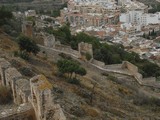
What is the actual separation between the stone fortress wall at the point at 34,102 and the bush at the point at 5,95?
19 cm

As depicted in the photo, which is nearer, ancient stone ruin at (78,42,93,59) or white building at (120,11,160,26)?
ancient stone ruin at (78,42,93,59)

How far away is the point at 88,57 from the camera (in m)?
18.7

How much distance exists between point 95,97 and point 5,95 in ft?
13.6

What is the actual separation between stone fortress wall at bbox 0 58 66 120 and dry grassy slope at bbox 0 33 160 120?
1013 mm

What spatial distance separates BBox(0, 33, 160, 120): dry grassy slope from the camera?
8812mm

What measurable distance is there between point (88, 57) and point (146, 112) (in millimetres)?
7458

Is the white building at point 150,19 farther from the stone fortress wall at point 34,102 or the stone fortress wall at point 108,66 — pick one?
the stone fortress wall at point 34,102

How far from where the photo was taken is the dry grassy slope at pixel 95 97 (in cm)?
881

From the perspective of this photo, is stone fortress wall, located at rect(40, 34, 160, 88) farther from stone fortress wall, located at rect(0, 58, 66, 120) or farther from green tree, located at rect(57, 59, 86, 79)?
stone fortress wall, located at rect(0, 58, 66, 120)

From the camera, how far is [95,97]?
36.7ft

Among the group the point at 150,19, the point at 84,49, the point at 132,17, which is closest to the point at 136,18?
the point at 132,17

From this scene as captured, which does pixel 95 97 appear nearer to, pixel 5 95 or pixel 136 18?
pixel 5 95

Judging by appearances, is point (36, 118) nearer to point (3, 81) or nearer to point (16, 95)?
point (16, 95)

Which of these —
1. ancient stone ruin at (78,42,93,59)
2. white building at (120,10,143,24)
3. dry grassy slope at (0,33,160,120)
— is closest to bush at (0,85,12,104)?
dry grassy slope at (0,33,160,120)
